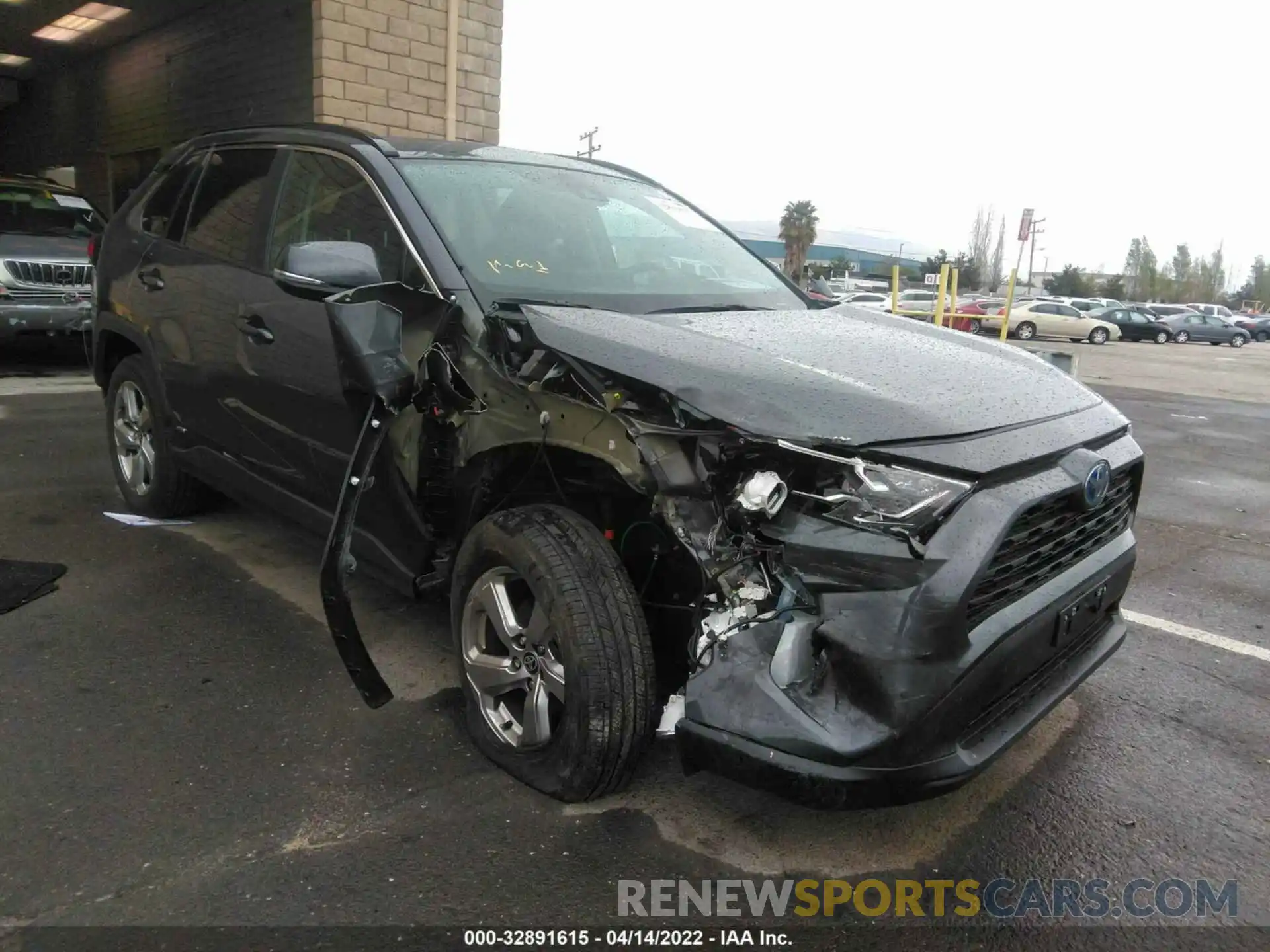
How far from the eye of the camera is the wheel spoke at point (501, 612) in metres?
2.67

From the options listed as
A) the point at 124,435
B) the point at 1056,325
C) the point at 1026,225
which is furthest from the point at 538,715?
the point at 1056,325

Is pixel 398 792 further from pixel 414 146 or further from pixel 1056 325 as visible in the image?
pixel 1056 325

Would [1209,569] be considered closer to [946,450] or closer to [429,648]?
[946,450]

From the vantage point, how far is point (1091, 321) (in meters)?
37.5

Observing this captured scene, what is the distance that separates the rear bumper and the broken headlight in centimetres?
879

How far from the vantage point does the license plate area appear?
245cm

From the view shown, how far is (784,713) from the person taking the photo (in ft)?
6.84

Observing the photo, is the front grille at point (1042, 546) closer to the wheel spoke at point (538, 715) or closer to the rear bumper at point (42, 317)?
the wheel spoke at point (538, 715)

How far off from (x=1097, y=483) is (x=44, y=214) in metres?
11.2

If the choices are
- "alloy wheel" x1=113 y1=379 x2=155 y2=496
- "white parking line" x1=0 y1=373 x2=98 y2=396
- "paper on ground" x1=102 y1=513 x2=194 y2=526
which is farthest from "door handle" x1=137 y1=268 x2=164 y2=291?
"white parking line" x1=0 y1=373 x2=98 y2=396

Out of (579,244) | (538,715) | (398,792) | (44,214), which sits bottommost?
(398,792)

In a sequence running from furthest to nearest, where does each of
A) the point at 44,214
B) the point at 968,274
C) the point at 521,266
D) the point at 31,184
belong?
the point at 968,274
the point at 31,184
the point at 44,214
the point at 521,266

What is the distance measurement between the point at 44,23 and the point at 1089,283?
91.4m

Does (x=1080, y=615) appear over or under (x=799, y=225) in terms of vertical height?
under
